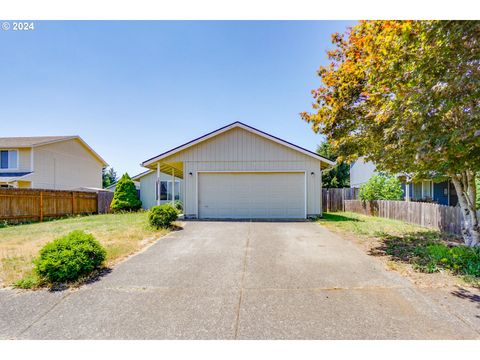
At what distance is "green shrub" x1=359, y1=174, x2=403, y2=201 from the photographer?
47.0 ft

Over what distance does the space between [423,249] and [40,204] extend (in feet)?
56.7

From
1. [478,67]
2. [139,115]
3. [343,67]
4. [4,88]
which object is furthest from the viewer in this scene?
[139,115]

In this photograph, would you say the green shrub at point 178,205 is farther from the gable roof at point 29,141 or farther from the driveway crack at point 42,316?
the driveway crack at point 42,316

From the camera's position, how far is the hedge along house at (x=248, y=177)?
1224cm

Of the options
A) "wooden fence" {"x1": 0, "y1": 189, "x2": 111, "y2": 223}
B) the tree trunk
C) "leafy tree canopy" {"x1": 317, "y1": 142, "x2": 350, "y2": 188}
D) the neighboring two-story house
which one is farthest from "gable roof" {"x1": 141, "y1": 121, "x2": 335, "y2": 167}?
"leafy tree canopy" {"x1": 317, "y1": 142, "x2": 350, "y2": 188}

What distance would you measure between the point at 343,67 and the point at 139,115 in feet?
35.3

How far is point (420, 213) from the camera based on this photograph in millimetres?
9906

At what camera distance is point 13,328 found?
2.78 m

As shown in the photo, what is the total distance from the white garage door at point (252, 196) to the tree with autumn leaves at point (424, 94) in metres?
5.96

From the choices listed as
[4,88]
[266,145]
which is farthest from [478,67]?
[4,88]

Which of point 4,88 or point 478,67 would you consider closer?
point 478,67

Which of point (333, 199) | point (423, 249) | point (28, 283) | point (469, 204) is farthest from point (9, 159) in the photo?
point (469, 204)

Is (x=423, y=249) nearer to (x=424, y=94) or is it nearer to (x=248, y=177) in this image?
(x=424, y=94)
